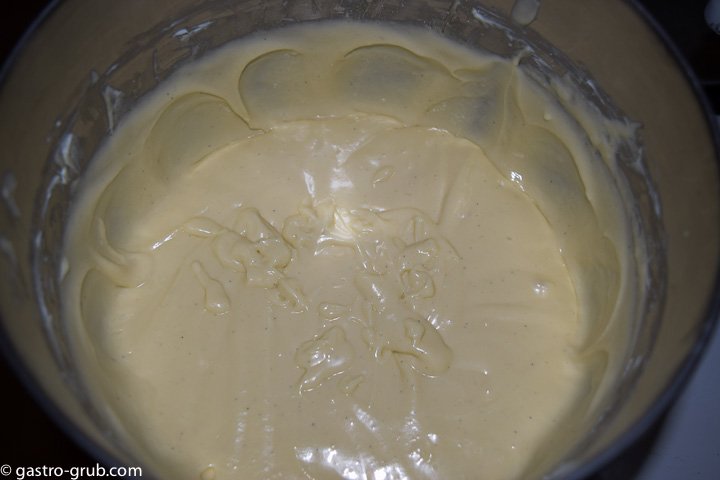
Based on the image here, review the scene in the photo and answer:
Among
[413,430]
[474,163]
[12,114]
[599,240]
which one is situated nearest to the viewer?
[12,114]

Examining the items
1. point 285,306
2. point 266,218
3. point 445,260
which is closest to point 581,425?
point 445,260

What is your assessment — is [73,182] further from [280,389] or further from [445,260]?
[445,260]

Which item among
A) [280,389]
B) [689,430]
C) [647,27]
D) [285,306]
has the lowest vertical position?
[689,430]

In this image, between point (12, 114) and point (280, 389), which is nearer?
point (12, 114)

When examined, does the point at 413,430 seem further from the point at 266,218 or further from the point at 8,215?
the point at 8,215

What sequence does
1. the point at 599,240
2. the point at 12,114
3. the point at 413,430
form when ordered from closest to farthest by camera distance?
1. the point at 12,114
2. the point at 413,430
3. the point at 599,240

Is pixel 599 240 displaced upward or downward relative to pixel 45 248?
downward
